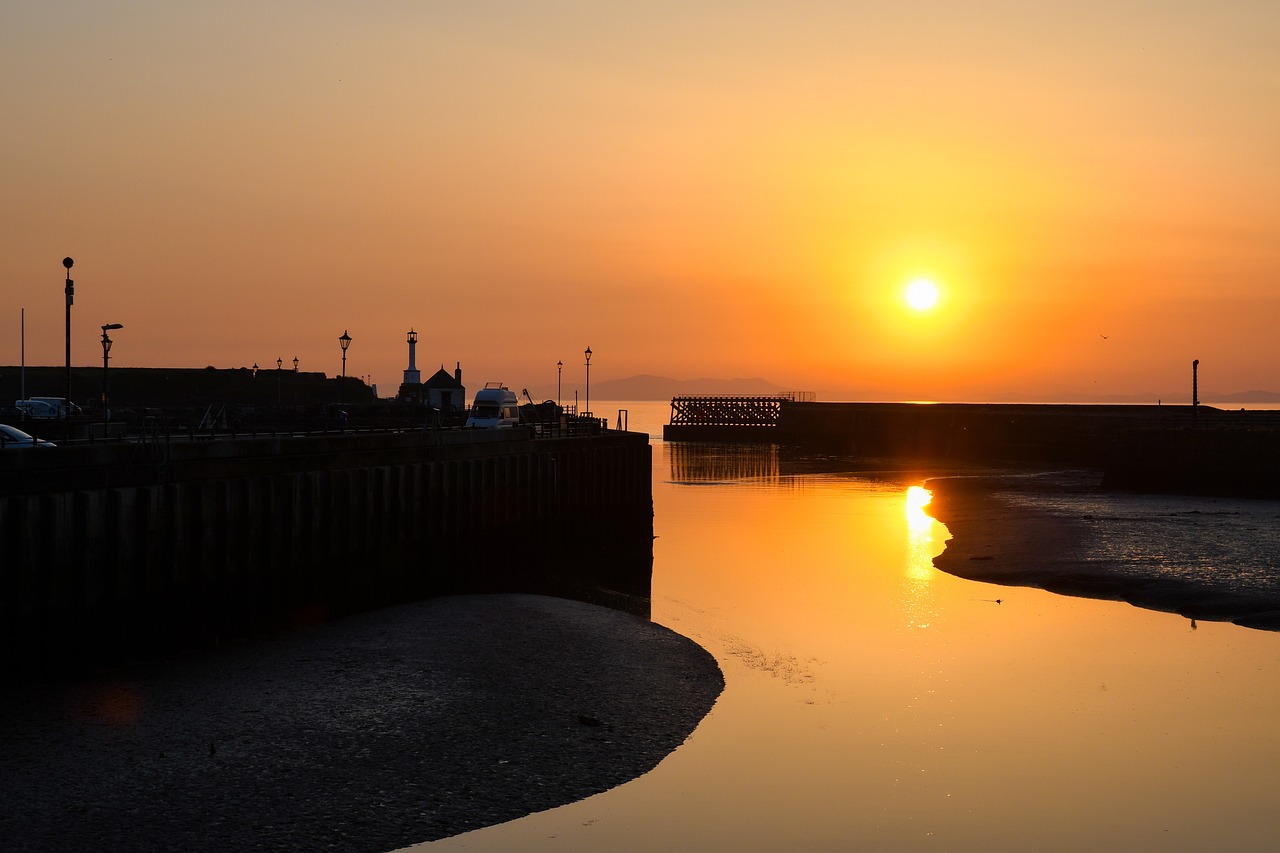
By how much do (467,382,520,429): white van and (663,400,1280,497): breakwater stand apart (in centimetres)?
3572

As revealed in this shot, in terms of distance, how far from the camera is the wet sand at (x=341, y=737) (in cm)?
1509

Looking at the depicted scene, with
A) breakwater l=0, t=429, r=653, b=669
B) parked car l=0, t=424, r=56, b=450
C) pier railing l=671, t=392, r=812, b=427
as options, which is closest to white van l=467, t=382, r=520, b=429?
breakwater l=0, t=429, r=653, b=669

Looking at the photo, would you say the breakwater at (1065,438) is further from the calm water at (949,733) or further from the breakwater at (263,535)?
the breakwater at (263,535)

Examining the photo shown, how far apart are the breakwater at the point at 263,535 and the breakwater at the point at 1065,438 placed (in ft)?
118

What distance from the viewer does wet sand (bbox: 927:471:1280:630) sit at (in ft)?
101

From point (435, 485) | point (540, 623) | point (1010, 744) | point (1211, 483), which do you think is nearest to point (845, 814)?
point (1010, 744)

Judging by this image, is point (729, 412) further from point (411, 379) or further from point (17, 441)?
point (17, 441)

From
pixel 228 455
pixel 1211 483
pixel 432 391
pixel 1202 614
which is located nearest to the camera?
pixel 228 455

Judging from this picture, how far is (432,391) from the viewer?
94.6 meters

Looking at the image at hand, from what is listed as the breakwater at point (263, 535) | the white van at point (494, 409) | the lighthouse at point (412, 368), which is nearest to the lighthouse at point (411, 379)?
the lighthouse at point (412, 368)

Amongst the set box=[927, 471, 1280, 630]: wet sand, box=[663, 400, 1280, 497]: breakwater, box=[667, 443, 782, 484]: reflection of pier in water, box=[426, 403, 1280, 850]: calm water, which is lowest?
box=[426, 403, 1280, 850]: calm water

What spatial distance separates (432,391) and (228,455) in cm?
6835

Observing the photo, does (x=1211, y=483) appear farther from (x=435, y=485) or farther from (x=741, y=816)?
(x=741, y=816)

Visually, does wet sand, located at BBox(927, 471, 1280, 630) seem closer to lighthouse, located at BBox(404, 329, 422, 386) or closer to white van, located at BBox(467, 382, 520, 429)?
white van, located at BBox(467, 382, 520, 429)
